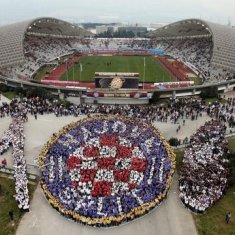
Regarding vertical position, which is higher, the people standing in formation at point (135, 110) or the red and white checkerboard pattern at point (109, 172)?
the red and white checkerboard pattern at point (109, 172)

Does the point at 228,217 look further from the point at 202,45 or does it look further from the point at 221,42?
the point at 202,45

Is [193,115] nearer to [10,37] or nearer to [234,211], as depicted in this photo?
[234,211]

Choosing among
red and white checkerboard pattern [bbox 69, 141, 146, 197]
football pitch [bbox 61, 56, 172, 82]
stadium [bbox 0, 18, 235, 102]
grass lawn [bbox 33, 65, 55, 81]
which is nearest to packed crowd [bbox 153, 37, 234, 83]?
stadium [bbox 0, 18, 235, 102]

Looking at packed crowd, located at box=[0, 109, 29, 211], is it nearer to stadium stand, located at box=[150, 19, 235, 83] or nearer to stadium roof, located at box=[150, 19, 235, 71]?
stadium stand, located at box=[150, 19, 235, 83]

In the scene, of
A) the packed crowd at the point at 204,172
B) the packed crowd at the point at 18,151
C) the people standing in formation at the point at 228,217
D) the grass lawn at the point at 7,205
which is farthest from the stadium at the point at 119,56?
the people standing in formation at the point at 228,217

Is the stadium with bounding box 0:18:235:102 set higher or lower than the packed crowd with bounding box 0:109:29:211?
lower

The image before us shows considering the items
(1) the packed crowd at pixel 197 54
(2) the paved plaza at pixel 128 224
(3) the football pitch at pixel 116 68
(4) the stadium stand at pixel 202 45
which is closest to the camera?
(2) the paved plaza at pixel 128 224

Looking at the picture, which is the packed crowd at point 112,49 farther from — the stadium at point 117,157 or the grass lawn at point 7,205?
the grass lawn at point 7,205
